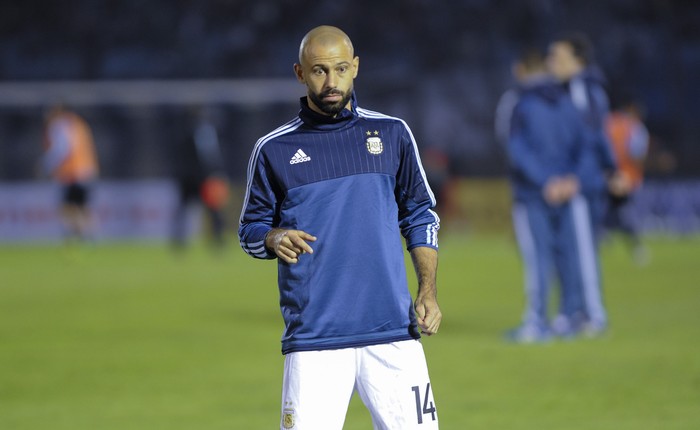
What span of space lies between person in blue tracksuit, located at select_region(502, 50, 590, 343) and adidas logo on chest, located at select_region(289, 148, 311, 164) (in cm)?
661

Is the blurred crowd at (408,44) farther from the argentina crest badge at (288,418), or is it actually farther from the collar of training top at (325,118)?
the argentina crest badge at (288,418)

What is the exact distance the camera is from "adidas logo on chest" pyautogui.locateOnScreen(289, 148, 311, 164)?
4969 millimetres

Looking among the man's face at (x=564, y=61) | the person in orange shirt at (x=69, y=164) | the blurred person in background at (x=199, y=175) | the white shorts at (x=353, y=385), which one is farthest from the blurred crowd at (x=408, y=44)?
the white shorts at (x=353, y=385)


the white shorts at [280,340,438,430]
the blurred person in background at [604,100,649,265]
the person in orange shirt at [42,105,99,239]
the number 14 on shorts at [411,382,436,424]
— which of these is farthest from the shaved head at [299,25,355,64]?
the person in orange shirt at [42,105,99,239]

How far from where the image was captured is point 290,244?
476 centimetres

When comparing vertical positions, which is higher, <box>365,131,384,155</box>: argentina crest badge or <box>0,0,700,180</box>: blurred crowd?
<box>0,0,700,180</box>: blurred crowd

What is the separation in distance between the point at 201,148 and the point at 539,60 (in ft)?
44.3

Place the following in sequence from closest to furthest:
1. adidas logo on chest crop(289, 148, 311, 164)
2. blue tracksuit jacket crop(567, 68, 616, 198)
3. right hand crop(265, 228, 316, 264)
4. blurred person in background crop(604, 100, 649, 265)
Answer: right hand crop(265, 228, 316, 264) < adidas logo on chest crop(289, 148, 311, 164) < blue tracksuit jacket crop(567, 68, 616, 198) < blurred person in background crop(604, 100, 649, 265)

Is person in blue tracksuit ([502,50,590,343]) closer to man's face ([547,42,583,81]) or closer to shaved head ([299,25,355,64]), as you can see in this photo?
man's face ([547,42,583,81])

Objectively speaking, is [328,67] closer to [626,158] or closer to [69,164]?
[626,158]

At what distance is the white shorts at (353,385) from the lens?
4820 mm

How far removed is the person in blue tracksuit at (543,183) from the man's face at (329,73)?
663cm

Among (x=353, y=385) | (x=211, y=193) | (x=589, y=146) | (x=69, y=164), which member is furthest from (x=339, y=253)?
(x=69, y=164)

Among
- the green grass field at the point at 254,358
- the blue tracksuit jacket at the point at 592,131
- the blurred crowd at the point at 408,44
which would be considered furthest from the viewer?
the blurred crowd at the point at 408,44
